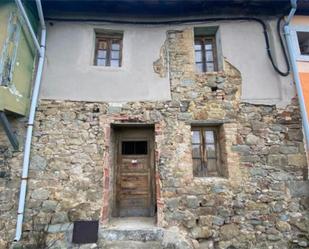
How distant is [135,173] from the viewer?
4617mm

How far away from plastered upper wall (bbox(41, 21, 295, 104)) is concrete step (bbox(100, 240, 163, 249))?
2661 millimetres

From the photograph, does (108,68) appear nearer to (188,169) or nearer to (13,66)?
(13,66)

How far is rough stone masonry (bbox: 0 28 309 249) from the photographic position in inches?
153

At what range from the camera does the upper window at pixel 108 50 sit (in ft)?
15.8

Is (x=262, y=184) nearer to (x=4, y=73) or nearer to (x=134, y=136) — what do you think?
(x=134, y=136)

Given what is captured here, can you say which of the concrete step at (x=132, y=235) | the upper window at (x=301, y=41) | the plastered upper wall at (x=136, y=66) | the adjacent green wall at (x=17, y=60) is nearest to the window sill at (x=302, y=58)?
the upper window at (x=301, y=41)

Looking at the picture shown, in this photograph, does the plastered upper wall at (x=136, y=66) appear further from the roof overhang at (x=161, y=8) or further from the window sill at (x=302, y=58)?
the window sill at (x=302, y=58)

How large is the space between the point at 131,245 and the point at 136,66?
3.46 metres

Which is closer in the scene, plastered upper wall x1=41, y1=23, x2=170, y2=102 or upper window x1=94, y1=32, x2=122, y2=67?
plastered upper wall x1=41, y1=23, x2=170, y2=102

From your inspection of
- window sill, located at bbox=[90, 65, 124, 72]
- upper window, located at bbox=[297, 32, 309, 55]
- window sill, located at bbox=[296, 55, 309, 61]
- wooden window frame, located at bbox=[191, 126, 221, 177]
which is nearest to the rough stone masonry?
wooden window frame, located at bbox=[191, 126, 221, 177]

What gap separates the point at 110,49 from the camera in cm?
490

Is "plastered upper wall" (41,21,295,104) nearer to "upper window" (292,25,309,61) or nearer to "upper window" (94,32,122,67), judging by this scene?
"upper window" (94,32,122,67)

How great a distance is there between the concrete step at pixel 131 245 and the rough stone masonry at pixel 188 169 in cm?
38

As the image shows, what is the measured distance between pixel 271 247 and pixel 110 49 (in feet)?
16.8
